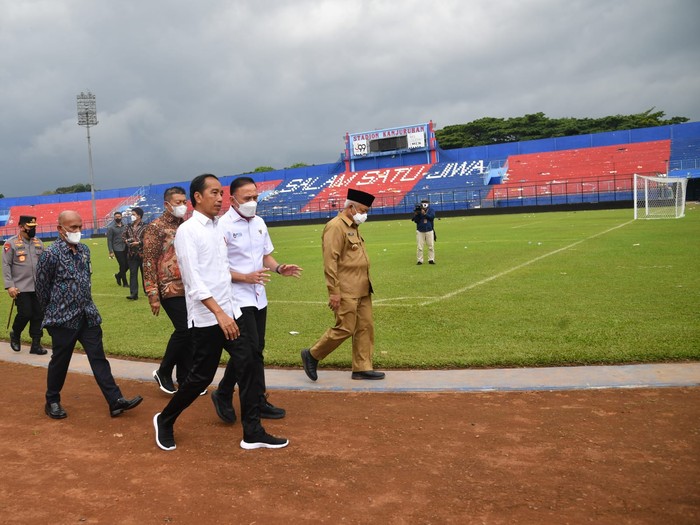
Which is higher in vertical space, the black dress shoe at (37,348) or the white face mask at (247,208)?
the white face mask at (247,208)

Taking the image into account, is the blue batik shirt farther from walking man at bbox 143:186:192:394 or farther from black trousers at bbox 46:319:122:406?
walking man at bbox 143:186:192:394

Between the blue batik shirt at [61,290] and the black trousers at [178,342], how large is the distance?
674 mm

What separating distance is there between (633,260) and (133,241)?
35.9 feet

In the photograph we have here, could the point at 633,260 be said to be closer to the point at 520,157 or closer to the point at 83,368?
the point at 83,368

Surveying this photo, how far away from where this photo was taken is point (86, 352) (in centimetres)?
525

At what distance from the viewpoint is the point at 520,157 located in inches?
2352

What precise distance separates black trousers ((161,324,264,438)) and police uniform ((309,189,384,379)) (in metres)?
1.42

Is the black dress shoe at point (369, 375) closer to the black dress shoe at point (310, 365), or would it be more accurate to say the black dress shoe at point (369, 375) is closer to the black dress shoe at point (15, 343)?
the black dress shoe at point (310, 365)

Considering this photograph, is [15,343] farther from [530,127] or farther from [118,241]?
[530,127]

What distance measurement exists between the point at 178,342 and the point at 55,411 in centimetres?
118

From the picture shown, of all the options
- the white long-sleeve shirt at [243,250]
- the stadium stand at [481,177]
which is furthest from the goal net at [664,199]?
the white long-sleeve shirt at [243,250]

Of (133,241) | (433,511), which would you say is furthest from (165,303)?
(133,241)

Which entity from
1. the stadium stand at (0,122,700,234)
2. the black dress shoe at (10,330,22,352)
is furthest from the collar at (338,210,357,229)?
the stadium stand at (0,122,700,234)

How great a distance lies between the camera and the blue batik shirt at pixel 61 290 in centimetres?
525
